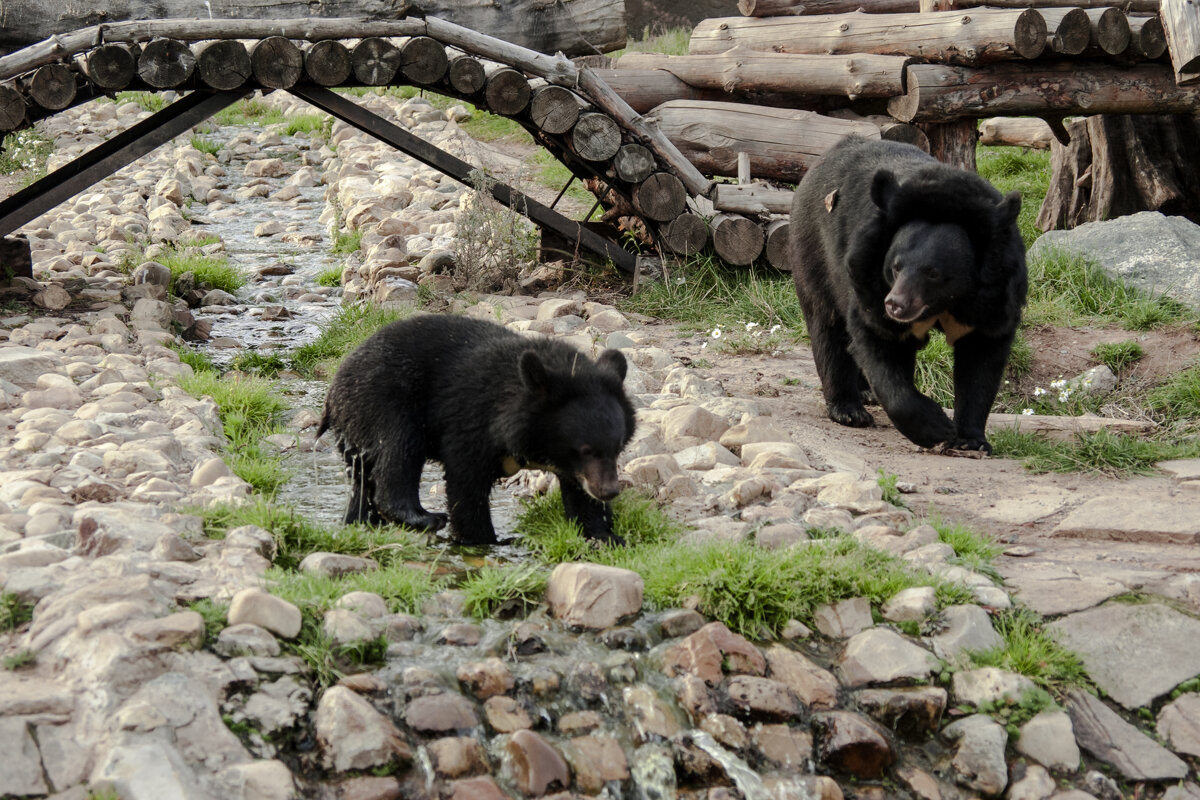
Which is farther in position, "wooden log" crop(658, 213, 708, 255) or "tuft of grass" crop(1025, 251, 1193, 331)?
"wooden log" crop(658, 213, 708, 255)

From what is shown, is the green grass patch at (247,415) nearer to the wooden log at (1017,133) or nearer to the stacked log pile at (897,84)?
the stacked log pile at (897,84)

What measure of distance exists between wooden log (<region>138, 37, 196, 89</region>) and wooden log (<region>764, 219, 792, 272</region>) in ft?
12.3

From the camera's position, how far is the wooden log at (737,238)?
789cm

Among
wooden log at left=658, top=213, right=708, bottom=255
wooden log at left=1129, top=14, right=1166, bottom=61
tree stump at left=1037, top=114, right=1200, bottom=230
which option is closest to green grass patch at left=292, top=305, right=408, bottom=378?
wooden log at left=658, top=213, right=708, bottom=255

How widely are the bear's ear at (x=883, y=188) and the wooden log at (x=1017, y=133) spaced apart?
6.80m

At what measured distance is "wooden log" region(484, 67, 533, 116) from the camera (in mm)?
7375

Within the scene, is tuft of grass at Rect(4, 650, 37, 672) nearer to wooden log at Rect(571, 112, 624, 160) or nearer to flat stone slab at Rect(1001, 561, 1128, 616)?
flat stone slab at Rect(1001, 561, 1128, 616)

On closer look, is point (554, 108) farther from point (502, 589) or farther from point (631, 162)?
point (502, 589)

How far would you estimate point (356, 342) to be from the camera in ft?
22.1

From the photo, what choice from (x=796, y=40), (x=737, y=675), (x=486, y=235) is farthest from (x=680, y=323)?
(x=737, y=675)

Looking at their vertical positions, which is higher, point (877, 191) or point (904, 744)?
point (877, 191)

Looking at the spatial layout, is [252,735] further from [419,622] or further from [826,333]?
[826,333]

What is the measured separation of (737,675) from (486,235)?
510 cm

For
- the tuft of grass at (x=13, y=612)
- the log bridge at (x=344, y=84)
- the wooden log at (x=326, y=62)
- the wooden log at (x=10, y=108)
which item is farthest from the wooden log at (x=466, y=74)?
the tuft of grass at (x=13, y=612)
